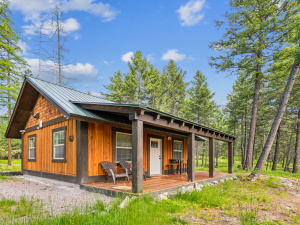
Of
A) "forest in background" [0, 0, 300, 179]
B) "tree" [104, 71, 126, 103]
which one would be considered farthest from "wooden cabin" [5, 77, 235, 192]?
"tree" [104, 71, 126, 103]

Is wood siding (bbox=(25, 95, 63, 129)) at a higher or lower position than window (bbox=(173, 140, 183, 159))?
higher

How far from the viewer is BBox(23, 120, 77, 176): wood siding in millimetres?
6863

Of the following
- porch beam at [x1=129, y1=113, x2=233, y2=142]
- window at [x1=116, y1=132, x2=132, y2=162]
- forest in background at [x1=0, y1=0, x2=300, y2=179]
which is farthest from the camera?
forest in background at [x1=0, y1=0, x2=300, y2=179]

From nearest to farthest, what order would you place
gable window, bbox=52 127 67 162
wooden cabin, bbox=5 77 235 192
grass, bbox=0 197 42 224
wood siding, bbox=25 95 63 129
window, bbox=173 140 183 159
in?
grass, bbox=0 197 42 224 → wooden cabin, bbox=5 77 235 192 → gable window, bbox=52 127 67 162 → wood siding, bbox=25 95 63 129 → window, bbox=173 140 183 159

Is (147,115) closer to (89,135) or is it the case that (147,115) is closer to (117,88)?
(89,135)

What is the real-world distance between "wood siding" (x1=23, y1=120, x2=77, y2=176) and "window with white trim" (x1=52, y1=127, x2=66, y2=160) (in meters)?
0.19

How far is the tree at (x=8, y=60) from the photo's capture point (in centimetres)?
1400

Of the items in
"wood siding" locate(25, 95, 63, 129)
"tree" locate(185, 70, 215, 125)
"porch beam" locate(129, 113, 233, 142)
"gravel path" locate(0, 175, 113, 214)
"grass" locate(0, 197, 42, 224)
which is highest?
"tree" locate(185, 70, 215, 125)

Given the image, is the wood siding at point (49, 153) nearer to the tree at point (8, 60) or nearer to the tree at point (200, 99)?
the tree at point (8, 60)

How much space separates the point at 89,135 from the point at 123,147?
1.62 m

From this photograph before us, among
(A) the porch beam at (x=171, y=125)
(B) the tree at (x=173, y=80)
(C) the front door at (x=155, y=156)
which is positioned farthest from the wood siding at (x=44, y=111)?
(B) the tree at (x=173, y=80)

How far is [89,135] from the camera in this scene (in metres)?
6.68

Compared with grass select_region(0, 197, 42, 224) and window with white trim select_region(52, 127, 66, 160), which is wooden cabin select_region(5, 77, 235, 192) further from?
grass select_region(0, 197, 42, 224)

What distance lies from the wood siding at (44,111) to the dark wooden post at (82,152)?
1589 mm
